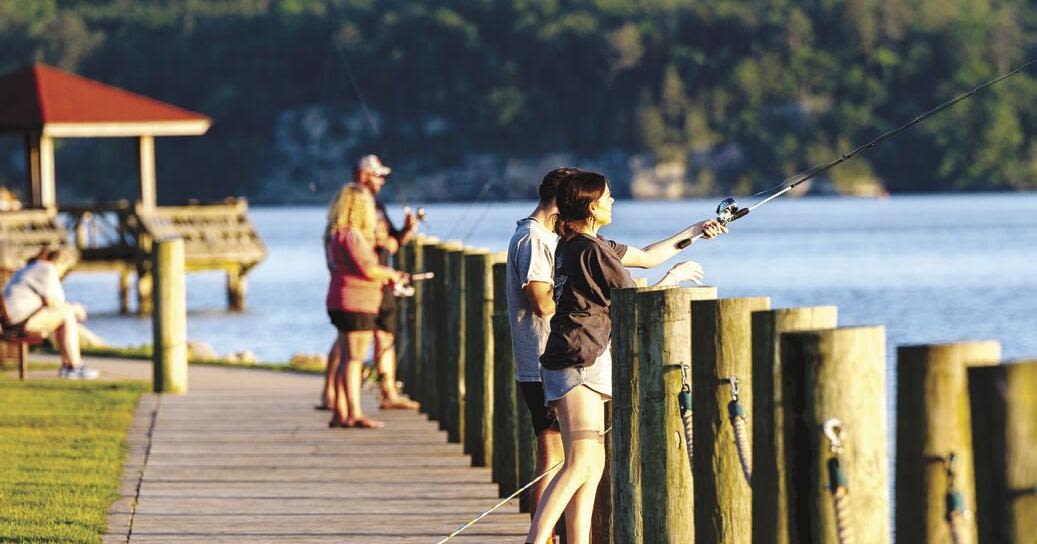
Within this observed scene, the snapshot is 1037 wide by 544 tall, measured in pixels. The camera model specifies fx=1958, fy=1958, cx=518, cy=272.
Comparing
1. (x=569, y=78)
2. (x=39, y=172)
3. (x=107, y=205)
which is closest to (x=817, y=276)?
(x=107, y=205)

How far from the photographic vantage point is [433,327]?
1195 centimetres

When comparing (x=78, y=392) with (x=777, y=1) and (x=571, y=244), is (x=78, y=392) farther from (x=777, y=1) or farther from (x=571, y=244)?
(x=777, y=1)

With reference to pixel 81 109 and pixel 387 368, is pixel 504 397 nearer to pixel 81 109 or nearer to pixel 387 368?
pixel 387 368

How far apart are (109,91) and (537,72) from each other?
90.6m

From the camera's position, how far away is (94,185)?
383 feet

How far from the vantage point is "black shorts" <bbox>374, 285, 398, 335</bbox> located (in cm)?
1241

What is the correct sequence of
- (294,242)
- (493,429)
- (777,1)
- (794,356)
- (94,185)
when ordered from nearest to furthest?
(794,356) < (493,429) < (294,242) < (94,185) < (777,1)

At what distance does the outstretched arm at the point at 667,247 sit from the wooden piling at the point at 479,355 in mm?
2402

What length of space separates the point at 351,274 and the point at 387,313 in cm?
131

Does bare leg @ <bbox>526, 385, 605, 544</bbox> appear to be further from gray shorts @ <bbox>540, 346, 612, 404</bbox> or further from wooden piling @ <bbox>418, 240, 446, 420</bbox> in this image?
wooden piling @ <bbox>418, 240, 446, 420</bbox>

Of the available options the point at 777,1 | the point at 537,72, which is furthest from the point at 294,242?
the point at 777,1

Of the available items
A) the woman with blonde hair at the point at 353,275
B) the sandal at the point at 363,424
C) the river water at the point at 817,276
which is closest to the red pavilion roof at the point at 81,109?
the river water at the point at 817,276

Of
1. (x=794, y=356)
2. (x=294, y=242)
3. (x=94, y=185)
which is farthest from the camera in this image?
(x=94, y=185)

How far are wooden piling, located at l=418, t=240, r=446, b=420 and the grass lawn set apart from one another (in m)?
1.93
